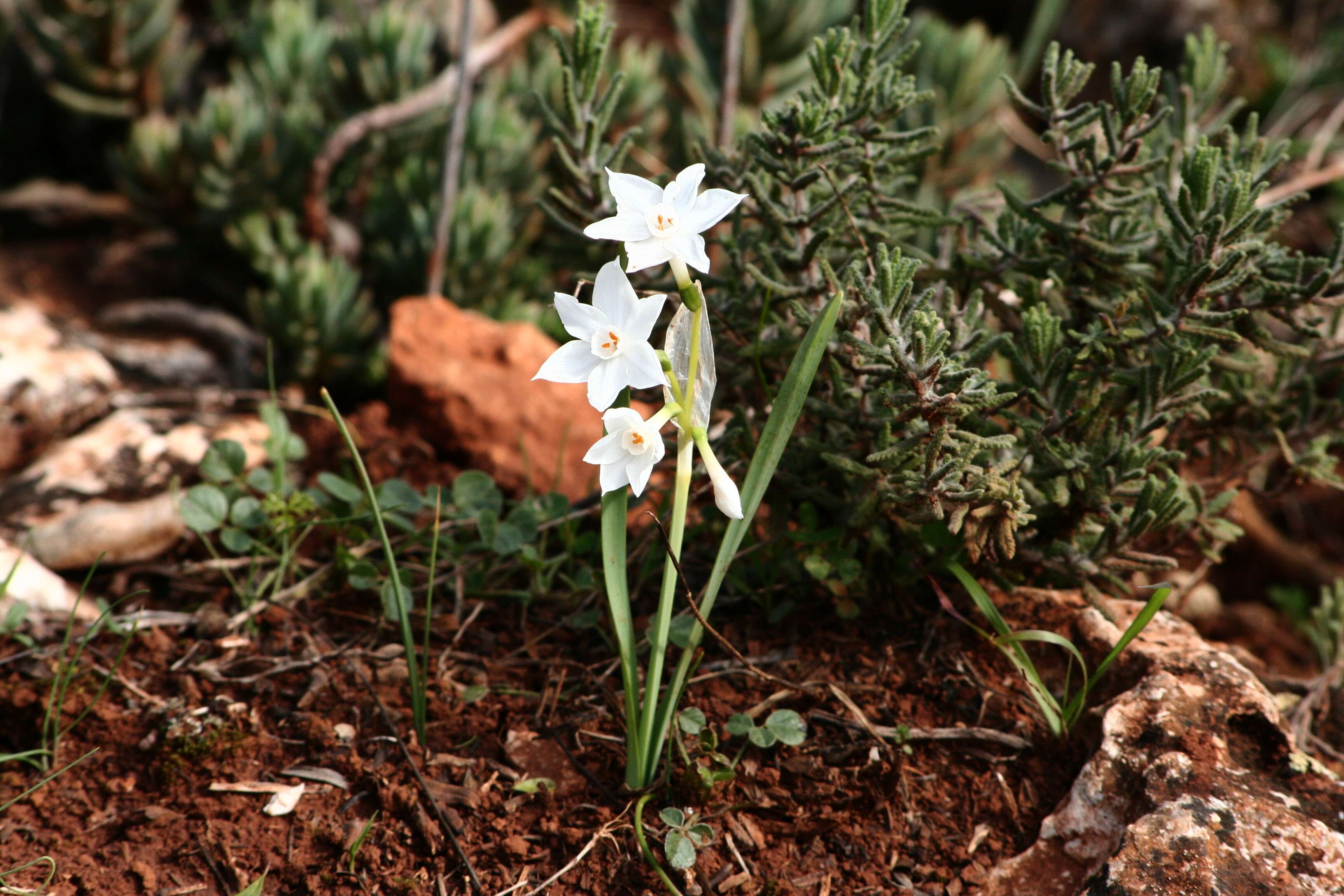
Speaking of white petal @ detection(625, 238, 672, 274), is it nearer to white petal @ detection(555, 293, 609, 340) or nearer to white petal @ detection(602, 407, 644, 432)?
white petal @ detection(555, 293, 609, 340)

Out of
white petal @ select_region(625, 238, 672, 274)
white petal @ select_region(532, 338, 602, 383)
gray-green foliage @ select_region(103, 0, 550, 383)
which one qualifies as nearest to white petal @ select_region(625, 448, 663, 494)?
white petal @ select_region(532, 338, 602, 383)

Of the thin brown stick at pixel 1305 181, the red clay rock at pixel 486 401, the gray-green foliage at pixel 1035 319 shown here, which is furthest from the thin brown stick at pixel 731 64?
the thin brown stick at pixel 1305 181

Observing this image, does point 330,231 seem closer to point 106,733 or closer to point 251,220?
point 251,220

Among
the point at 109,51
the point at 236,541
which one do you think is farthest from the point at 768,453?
the point at 109,51

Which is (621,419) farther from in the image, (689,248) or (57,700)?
Answer: (57,700)

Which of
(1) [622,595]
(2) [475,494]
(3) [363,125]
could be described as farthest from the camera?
(3) [363,125]

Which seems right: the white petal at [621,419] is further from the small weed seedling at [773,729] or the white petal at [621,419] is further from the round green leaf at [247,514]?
the round green leaf at [247,514]
